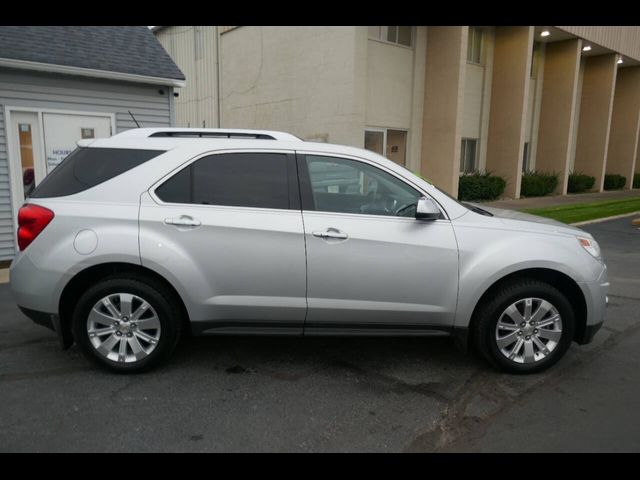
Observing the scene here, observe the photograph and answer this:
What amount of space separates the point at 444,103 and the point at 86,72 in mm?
10512

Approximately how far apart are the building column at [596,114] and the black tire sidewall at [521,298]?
23.2m

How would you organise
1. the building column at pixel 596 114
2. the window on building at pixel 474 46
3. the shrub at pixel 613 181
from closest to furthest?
the window on building at pixel 474 46, the building column at pixel 596 114, the shrub at pixel 613 181

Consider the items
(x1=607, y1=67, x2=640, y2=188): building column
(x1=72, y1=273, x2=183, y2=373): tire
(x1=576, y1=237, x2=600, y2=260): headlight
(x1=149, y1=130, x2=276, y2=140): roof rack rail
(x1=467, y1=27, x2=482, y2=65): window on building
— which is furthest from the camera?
(x1=607, y1=67, x2=640, y2=188): building column

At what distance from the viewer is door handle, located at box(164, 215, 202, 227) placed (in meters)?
3.53

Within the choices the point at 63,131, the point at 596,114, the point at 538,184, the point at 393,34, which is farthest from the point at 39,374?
the point at 596,114

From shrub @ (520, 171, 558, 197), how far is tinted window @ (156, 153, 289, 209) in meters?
17.9

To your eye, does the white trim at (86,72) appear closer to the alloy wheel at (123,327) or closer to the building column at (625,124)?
the alloy wheel at (123,327)

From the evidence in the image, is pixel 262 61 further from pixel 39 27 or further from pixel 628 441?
pixel 628 441

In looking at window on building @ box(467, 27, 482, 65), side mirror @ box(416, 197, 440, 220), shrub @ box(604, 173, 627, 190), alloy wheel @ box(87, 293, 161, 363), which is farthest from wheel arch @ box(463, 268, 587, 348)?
shrub @ box(604, 173, 627, 190)

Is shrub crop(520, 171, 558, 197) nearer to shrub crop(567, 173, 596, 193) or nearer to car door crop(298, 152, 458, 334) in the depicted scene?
shrub crop(567, 173, 596, 193)

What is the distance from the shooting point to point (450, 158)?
48.5 feet

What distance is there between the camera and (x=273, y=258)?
3.54 metres

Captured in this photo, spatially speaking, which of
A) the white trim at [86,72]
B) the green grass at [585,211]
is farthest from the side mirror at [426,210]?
the green grass at [585,211]

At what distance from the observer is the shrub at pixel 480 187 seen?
16.6 meters
